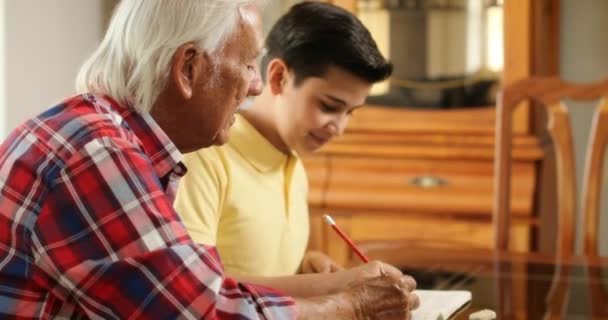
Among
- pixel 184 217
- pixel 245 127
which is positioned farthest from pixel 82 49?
pixel 184 217

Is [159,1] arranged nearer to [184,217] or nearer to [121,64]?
[121,64]

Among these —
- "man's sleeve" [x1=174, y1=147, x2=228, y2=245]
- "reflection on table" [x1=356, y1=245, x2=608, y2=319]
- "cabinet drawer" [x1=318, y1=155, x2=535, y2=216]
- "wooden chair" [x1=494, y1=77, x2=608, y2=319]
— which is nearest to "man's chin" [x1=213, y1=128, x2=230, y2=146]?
"man's sleeve" [x1=174, y1=147, x2=228, y2=245]

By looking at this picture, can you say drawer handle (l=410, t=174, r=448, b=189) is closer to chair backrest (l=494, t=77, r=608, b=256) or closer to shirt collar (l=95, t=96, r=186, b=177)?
chair backrest (l=494, t=77, r=608, b=256)

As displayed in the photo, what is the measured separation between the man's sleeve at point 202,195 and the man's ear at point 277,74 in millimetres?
205

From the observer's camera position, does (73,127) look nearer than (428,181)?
Yes

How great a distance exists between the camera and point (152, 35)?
46.1 inches

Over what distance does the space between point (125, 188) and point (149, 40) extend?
190 mm

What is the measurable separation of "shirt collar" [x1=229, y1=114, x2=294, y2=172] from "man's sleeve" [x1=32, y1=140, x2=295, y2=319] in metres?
0.74

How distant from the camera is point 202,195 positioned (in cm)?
163

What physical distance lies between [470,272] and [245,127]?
457mm

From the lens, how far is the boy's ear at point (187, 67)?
3.87 ft

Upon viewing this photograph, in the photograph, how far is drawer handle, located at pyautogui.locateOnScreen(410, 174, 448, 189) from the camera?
3.25 metres

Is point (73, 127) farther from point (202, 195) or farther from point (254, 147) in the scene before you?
point (254, 147)

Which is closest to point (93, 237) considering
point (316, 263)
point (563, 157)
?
point (316, 263)
